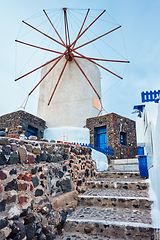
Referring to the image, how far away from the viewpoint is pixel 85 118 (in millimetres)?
10953

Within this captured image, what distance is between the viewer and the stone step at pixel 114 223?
1.88 m

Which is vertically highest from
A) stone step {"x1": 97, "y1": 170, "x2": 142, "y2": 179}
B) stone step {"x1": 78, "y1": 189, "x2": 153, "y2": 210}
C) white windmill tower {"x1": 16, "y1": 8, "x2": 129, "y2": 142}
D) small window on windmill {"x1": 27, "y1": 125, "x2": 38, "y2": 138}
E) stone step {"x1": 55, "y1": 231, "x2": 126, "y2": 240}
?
white windmill tower {"x1": 16, "y1": 8, "x2": 129, "y2": 142}

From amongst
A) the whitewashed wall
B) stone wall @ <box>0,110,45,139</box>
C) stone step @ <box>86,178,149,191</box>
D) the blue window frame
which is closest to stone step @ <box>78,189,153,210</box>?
the whitewashed wall

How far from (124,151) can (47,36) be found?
26.2 feet

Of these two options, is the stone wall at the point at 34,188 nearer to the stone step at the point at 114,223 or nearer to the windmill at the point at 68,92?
the stone step at the point at 114,223

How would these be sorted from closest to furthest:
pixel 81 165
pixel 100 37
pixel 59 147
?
pixel 59 147, pixel 81 165, pixel 100 37

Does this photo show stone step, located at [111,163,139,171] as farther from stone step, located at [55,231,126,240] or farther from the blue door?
stone step, located at [55,231,126,240]

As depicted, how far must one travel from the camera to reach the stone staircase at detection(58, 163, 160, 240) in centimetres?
192

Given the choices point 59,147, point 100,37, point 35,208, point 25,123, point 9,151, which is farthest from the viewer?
point 100,37

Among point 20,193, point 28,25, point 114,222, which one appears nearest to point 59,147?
point 20,193

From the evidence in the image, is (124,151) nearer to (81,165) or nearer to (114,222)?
(81,165)

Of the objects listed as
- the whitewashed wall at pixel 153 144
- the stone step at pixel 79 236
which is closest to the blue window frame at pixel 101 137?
the whitewashed wall at pixel 153 144

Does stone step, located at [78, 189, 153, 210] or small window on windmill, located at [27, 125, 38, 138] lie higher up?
small window on windmill, located at [27, 125, 38, 138]

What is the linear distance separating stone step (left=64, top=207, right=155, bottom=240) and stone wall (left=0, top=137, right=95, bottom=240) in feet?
0.61
